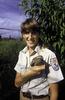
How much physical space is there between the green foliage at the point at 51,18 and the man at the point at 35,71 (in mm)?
3354

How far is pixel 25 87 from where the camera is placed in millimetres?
3287

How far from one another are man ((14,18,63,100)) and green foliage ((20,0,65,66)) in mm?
3354

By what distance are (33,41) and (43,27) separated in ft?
12.3

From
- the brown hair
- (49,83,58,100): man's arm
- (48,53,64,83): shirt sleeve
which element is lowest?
(49,83,58,100): man's arm

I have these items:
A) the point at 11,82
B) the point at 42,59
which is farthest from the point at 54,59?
the point at 11,82

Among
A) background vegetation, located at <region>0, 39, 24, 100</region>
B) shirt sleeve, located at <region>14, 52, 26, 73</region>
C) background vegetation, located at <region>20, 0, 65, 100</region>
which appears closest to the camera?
shirt sleeve, located at <region>14, 52, 26, 73</region>

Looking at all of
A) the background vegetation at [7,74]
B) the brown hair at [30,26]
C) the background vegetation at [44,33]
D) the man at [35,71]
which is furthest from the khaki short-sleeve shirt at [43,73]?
the background vegetation at [7,74]

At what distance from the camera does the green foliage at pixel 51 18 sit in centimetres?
670

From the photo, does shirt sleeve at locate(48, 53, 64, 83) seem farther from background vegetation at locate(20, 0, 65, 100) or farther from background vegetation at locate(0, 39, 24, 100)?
background vegetation at locate(0, 39, 24, 100)

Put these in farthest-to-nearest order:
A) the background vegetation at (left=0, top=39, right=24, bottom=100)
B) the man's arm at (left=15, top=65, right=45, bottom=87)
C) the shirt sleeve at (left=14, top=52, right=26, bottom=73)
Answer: the background vegetation at (left=0, top=39, right=24, bottom=100) < the shirt sleeve at (left=14, top=52, right=26, bottom=73) < the man's arm at (left=15, top=65, right=45, bottom=87)

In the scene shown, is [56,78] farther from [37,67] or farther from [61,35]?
[61,35]

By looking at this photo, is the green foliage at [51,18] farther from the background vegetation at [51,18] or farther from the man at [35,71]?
the man at [35,71]

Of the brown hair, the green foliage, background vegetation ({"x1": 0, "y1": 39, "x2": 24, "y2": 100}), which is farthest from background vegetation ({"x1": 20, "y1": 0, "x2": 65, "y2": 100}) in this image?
the brown hair

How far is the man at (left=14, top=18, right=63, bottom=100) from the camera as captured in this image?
3158mm
